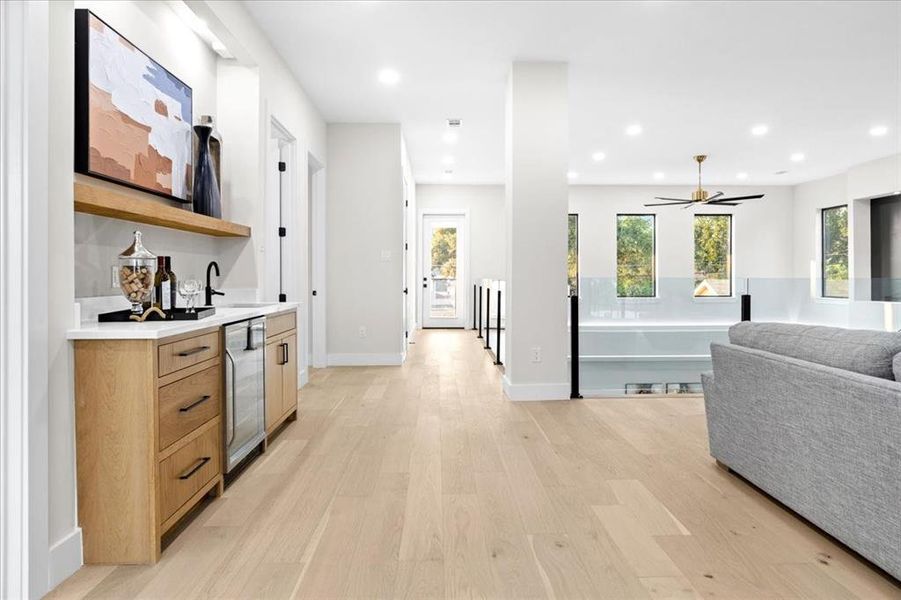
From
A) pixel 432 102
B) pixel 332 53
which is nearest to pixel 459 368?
pixel 432 102

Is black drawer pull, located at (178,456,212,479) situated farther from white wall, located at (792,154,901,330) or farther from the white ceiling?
white wall, located at (792,154,901,330)

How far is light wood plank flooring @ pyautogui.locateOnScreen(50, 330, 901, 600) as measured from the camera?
5.49 feet

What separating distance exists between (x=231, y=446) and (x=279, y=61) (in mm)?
2971

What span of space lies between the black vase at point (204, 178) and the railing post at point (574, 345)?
278 centimetres

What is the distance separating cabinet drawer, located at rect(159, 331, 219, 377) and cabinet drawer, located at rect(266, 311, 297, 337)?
0.72 m

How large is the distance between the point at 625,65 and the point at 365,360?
3.74 meters

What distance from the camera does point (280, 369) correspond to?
325cm

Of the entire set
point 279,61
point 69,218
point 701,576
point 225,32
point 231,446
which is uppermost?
point 279,61

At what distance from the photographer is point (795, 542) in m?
1.94

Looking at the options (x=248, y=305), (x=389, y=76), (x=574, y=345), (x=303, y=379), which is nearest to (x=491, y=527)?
(x=248, y=305)

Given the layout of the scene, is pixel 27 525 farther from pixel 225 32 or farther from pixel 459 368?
pixel 459 368

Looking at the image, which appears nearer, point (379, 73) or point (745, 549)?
point (745, 549)

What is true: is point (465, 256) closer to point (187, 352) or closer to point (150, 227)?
point (150, 227)

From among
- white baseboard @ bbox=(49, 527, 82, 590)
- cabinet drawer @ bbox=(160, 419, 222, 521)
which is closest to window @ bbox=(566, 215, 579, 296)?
cabinet drawer @ bbox=(160, 419, 222, 521)
